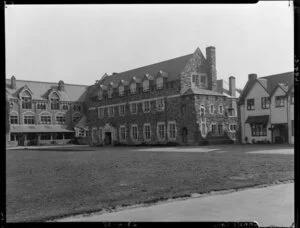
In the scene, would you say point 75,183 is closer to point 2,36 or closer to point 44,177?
point 44,177

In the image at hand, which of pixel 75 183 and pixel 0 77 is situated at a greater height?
pixel 0 77

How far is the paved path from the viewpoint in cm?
479

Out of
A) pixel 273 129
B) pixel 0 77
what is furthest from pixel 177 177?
pixel 0 77

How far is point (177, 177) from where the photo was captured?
9.63 metres

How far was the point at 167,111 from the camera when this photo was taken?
28.5 ft

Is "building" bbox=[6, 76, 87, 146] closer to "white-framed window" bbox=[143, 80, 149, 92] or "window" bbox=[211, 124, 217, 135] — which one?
"white-framed window" bbox=[143, 80, 149, 92]

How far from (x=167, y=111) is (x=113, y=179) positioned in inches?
101

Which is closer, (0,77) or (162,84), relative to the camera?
(0,77)

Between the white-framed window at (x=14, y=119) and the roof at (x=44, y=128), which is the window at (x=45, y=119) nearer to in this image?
the roof at (x=44, y=128)

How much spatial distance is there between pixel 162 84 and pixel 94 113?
1.87 meters

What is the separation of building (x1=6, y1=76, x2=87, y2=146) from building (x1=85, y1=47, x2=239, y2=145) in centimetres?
55

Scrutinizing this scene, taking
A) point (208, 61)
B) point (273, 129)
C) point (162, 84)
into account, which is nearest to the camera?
point (208, 61)

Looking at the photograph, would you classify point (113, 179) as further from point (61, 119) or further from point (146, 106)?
point (61, 119)

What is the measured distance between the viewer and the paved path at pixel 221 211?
4793mm
